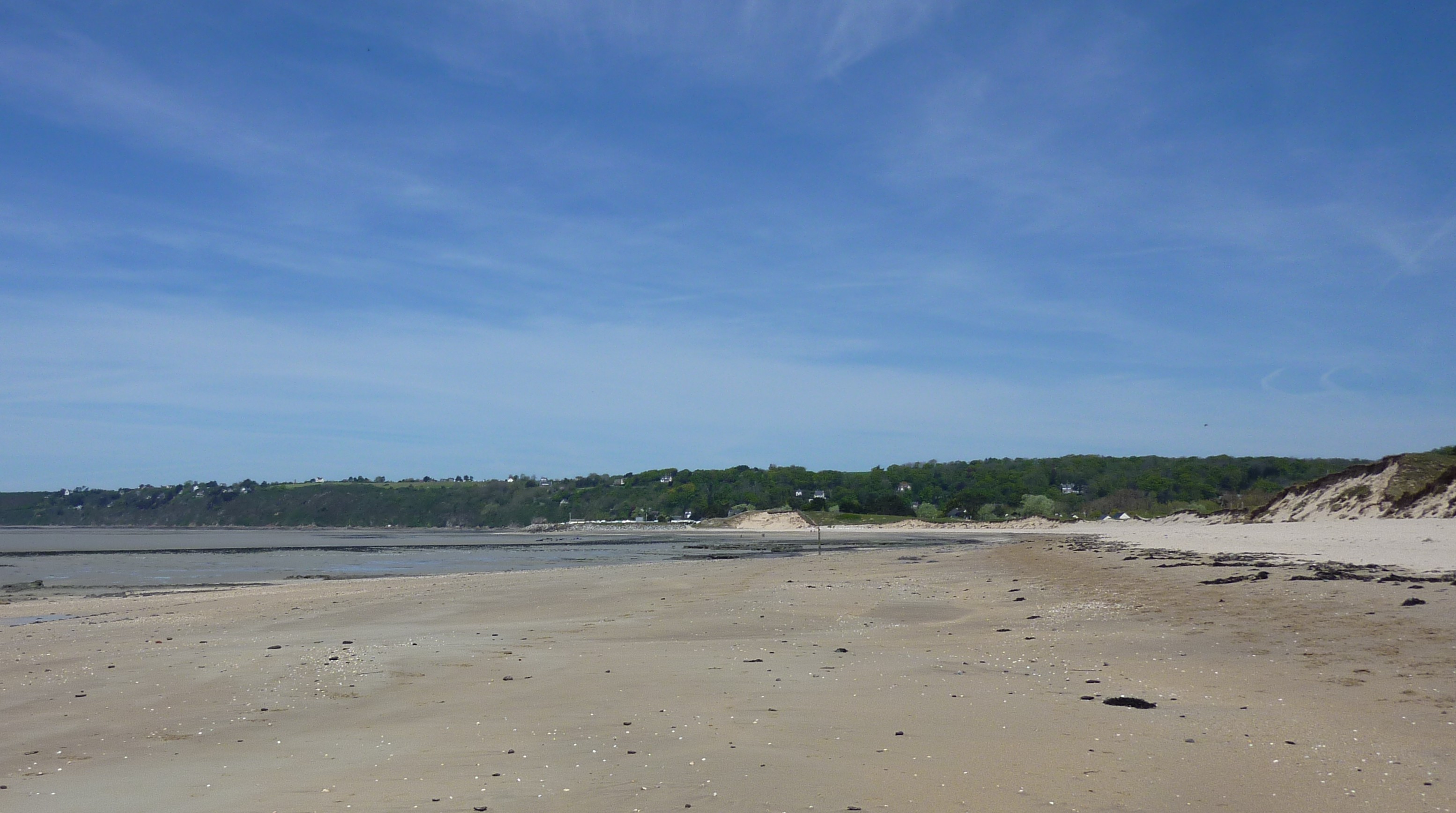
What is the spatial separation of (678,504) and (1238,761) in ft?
518

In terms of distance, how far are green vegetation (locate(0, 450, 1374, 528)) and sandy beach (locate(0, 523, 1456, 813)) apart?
54.4 m

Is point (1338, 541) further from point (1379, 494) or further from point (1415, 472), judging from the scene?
point (1415, 472)

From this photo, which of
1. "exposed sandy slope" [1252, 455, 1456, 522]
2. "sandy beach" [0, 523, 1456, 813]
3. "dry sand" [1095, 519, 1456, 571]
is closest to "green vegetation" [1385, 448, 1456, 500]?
"exposed sandy slope" [1252, 455, 1456, 522]

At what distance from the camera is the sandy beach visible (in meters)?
4.90

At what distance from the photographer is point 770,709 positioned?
23.1 feet

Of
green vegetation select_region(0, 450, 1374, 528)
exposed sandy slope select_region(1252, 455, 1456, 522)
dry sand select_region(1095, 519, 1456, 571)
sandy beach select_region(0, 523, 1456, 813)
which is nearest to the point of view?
sandy beach select_region(0, 523, 1456, 813)

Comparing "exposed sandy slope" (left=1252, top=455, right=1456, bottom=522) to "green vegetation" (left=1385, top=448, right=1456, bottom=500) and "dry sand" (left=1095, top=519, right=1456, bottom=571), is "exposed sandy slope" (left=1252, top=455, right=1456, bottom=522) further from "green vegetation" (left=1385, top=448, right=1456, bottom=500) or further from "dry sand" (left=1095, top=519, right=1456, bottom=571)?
"dry sand" (left=1095, top=519, right=1456, bottom=571)

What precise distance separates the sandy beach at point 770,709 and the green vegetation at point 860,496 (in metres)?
54.4

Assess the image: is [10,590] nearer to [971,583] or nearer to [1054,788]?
[971,583]

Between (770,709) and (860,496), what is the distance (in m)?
133

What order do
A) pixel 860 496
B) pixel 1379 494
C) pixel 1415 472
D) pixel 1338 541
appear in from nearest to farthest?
pixel 1338 541 → pixel 1379 494 → pixel 1415 472 → pixel 860 496

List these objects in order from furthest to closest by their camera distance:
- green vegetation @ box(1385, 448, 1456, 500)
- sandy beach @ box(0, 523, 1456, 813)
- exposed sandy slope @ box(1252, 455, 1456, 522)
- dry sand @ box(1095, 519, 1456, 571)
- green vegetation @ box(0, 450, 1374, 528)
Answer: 1. green vegetation @ box(0, 450, 1374, 528)
2. green vegetation @ box(1385, 448, 1456, 500)
3. exposed sandy slope @ box(1252, 455, 1456, 522)
4. dry sand @ box(1095, 519, 1456, 571)
5. sandy beach @ box(0, 523, 1456, 813)

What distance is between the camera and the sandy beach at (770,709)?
4898 millimetres

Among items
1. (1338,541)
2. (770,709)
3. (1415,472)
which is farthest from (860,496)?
(770,709)
